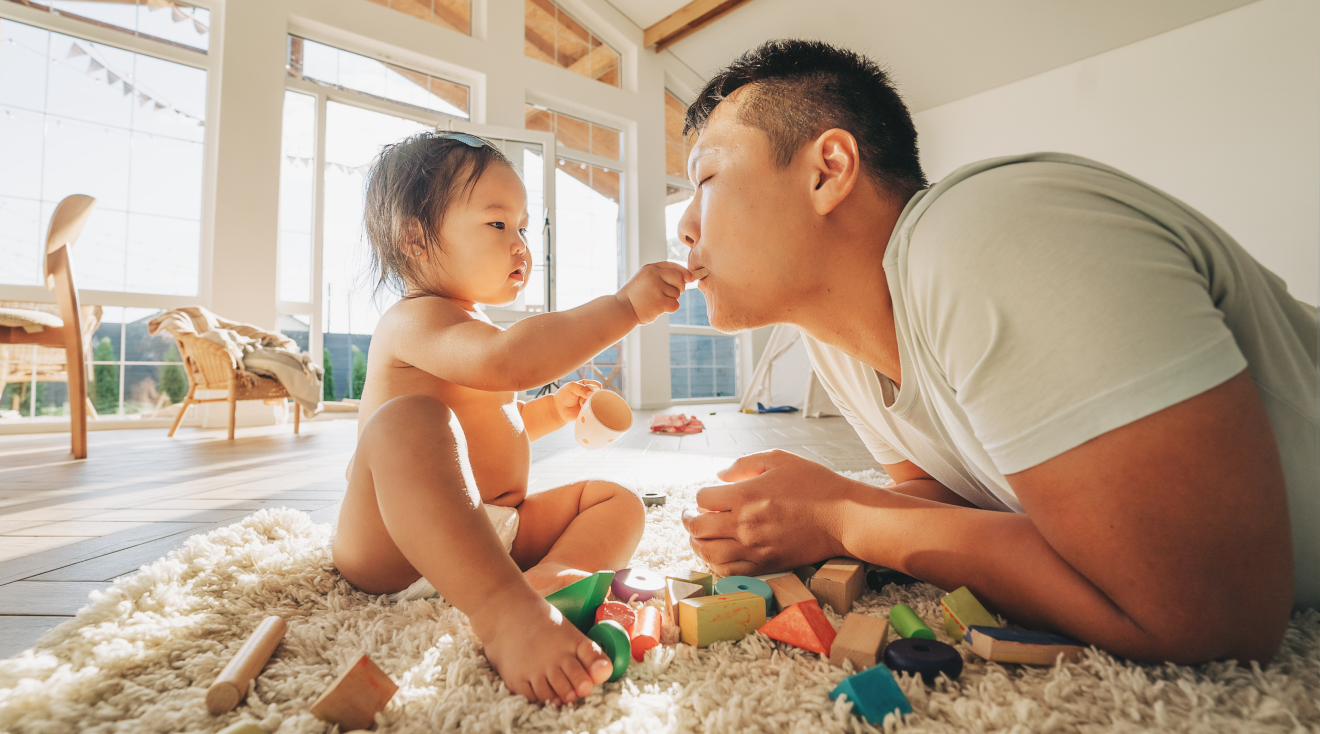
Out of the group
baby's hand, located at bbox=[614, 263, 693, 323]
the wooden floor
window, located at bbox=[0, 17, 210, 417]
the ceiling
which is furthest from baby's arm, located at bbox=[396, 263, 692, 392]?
the ceiling

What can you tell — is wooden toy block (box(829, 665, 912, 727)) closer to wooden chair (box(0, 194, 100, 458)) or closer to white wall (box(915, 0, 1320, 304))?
wooden chair (box(0, 194, 100, 458))

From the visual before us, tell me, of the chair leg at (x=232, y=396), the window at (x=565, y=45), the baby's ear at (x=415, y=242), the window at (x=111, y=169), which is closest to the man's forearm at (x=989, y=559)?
the baby's ear at (x=415, y=242)

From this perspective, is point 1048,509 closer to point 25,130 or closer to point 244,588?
point 244,588

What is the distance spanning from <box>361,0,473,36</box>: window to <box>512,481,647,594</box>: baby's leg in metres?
5.22

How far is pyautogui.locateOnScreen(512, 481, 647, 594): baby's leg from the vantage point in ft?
2.83

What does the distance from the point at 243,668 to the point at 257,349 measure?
3.43 meters

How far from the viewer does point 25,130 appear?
3.72 meters

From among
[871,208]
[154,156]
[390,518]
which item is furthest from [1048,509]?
[154,156]

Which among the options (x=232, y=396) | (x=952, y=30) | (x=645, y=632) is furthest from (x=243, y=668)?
(x=952, y=30)

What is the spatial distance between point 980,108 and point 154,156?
7310 millimetres

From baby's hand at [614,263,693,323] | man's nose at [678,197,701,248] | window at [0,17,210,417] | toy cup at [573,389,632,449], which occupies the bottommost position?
toy cup at [573,389,632,449]

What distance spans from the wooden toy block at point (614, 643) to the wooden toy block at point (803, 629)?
6.3 inches

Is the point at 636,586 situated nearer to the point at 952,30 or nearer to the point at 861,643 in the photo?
the point at 861,643

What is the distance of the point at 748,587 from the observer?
732 millimetres
